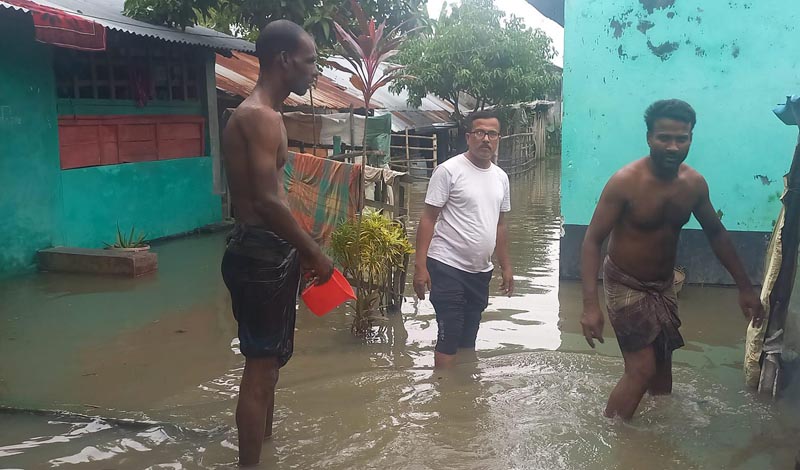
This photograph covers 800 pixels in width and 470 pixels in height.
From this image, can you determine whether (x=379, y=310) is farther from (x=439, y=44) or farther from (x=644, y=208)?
(x=439, y=44)

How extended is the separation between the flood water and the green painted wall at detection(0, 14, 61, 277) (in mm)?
1356

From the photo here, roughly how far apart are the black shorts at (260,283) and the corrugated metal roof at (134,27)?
549cm

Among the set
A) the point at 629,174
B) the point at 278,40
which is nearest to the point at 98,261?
the point at 278,40

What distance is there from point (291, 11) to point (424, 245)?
5.08 metres

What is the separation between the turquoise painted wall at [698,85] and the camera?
22.8 ft

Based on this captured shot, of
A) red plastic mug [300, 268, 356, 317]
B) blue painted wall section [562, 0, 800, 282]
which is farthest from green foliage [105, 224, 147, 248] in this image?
red plastic mug [300, 268, 356, 317]

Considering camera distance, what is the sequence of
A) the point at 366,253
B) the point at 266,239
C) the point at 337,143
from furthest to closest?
the point at 337,143 → the point at 366,253 → the point at 266,239

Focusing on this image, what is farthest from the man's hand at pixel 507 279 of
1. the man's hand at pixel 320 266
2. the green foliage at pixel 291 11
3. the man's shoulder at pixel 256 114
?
the green foliage at pixel 291 11

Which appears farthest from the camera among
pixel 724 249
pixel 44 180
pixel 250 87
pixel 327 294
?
pixel 250 87

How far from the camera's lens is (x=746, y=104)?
7.04m

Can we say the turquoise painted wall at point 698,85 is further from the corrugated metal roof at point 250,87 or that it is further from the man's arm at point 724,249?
the corrugated metal roof at point 250,87

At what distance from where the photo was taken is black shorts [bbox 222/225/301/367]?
3150 mm

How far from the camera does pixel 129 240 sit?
935 centimetres

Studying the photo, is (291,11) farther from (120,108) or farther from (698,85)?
(698,85)
